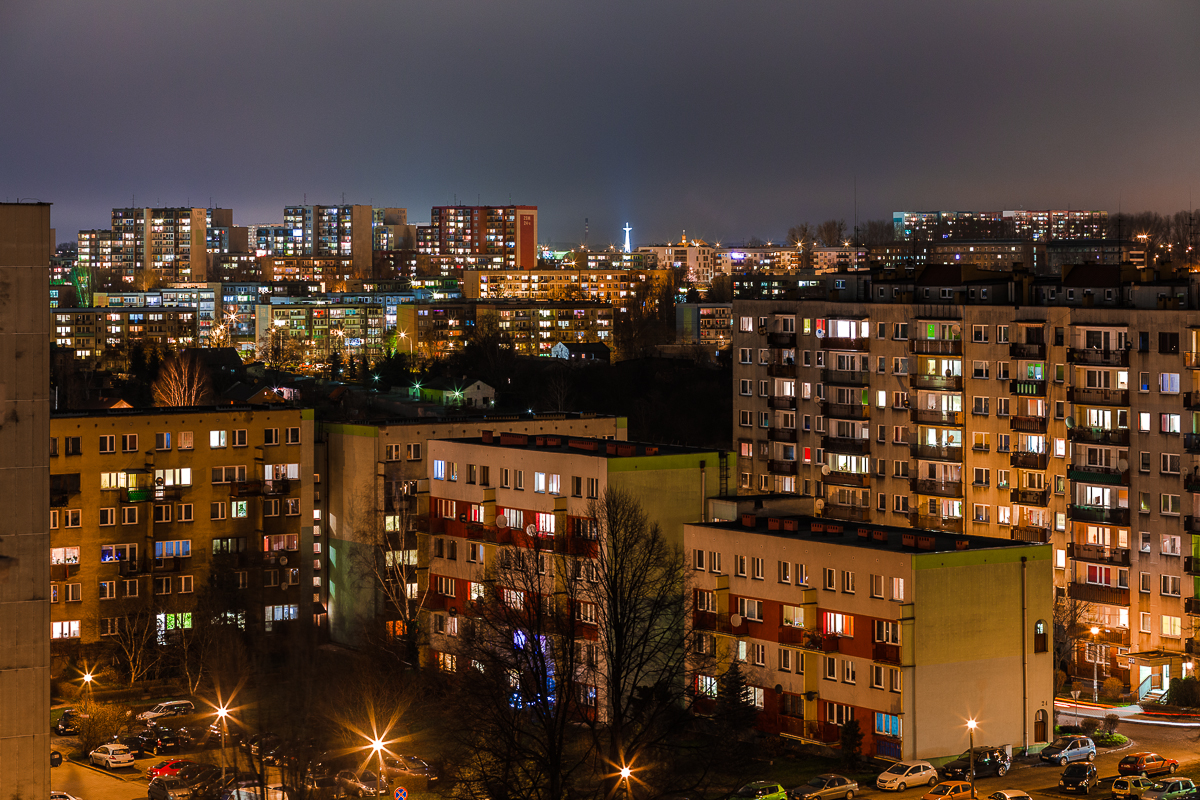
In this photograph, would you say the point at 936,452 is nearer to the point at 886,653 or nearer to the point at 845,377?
the point at 845,377

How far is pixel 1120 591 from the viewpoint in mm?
28266

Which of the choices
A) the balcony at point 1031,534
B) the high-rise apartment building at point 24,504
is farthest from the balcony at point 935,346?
the high-rise apartment building at point 24,504

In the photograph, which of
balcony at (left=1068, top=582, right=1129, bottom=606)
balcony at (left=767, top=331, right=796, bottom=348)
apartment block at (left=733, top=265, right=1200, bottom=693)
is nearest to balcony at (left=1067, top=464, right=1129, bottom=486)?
apartment block at (left=733, top=265, right=1200, bottom=693)

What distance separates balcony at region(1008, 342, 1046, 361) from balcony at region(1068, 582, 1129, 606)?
4.64 metres

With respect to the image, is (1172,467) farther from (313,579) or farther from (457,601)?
(313,579)

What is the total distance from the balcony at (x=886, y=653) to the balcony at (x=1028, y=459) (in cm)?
1121

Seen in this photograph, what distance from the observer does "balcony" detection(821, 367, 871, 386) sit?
35.3 metres

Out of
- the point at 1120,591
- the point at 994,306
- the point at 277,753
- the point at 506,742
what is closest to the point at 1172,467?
the point at 1120,591

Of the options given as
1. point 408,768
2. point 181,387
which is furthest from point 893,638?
point 181,387

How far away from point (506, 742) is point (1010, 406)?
53.2ft

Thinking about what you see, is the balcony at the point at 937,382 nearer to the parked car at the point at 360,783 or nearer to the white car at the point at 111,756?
the parked car at the point at 360,783

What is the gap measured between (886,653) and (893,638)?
23cm

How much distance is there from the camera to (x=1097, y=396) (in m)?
29.5

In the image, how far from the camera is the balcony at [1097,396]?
29.1 metres
